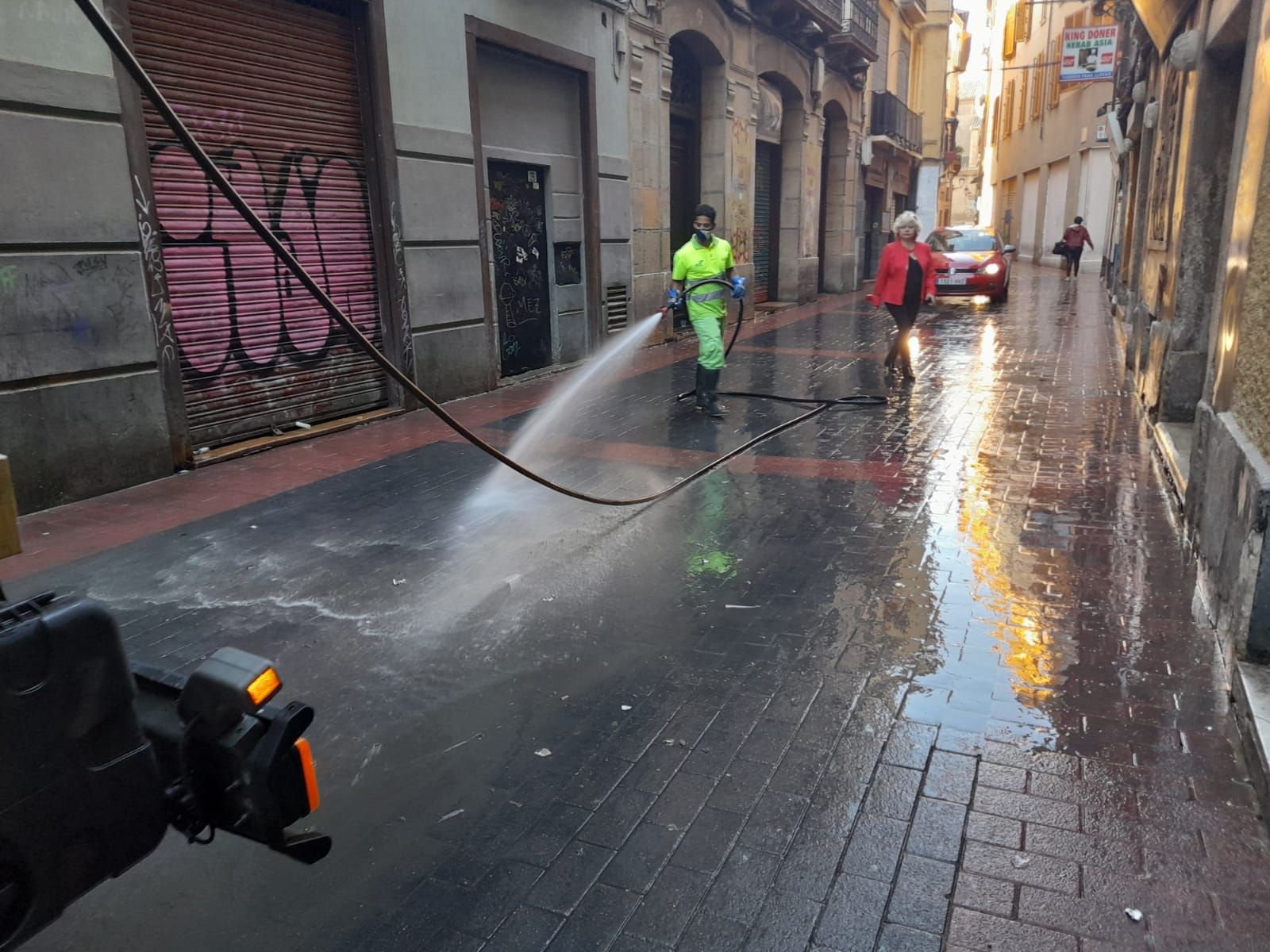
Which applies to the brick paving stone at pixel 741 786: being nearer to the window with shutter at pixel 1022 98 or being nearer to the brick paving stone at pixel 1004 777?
the brick paving stone at pixel 1004 777

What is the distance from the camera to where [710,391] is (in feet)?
28.5

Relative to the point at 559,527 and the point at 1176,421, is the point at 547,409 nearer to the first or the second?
the point at 559,527

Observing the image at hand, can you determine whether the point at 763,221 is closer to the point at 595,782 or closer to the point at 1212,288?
the point at 1212,288

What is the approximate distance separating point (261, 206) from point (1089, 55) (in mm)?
22128

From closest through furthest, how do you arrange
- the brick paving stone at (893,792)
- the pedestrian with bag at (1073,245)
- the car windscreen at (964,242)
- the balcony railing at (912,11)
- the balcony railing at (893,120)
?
the brick paving stone at (893,792) → the car windscreen at (964,242) → the pedestrian with bag at (1073,245) → the balcony railing at (893,120) → the balcony railing at (912,11)

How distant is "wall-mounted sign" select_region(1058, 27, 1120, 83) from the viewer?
73.5 ft

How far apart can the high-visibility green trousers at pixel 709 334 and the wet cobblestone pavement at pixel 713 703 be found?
1736mm

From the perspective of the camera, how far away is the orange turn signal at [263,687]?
1.81 metres

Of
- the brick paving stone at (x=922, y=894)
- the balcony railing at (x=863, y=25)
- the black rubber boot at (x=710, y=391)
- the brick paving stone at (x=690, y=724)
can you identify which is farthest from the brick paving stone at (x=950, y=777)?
the balcony railing at (x=863, y=25)

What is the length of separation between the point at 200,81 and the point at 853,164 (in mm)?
20127

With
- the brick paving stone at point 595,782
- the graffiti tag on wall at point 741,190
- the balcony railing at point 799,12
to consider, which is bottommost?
the brick paving stone at point 595,782

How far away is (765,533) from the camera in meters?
5.38

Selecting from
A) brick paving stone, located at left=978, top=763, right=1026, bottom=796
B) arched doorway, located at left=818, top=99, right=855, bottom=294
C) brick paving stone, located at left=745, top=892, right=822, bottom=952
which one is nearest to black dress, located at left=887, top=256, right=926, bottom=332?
brick paving stone, located at left=978, top=763, right=1026, bottom=796

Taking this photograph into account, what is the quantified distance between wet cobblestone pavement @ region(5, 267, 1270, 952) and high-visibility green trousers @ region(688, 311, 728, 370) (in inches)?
68.4
